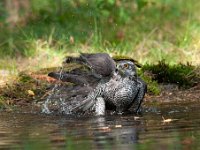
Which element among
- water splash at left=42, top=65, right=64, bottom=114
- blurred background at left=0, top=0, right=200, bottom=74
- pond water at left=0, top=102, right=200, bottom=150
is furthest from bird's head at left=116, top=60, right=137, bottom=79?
blurred background at left=0, top=0, right=200, bottom=74

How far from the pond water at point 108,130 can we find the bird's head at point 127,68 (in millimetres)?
478

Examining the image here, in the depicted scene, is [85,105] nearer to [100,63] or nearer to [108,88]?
[108,88]

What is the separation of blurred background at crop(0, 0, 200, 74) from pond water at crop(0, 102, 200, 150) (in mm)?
3241

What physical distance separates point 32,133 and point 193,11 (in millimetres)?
8506

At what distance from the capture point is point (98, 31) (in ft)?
47.2

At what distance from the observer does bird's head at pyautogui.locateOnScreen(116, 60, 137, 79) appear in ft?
29.5

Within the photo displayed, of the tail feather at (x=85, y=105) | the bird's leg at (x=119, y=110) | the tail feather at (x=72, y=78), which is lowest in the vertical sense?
the bird's leg at (x=119, y=110)

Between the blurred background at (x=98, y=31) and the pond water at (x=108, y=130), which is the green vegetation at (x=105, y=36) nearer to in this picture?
the blurred background at (x=98, y=31)

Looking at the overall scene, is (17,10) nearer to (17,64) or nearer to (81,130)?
(17,64)

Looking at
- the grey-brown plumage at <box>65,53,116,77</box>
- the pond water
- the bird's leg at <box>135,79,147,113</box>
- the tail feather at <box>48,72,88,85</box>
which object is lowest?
the pond water

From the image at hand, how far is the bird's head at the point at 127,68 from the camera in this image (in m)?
9.00

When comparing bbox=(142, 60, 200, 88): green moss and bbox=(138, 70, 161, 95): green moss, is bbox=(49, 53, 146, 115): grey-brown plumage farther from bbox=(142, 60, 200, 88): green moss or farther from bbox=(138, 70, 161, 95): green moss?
bbox=(142, 60, 200, 88): green moss

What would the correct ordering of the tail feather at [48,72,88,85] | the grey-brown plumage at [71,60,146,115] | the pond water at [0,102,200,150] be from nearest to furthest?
1. the pond water at [0,102,200,150]
2. the grey-brown plumage at [71,60,146,115]
3. the tail feather at [48,72,88,85]

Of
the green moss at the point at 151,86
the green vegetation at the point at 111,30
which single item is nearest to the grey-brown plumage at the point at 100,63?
the green moss at the point at 151,86
